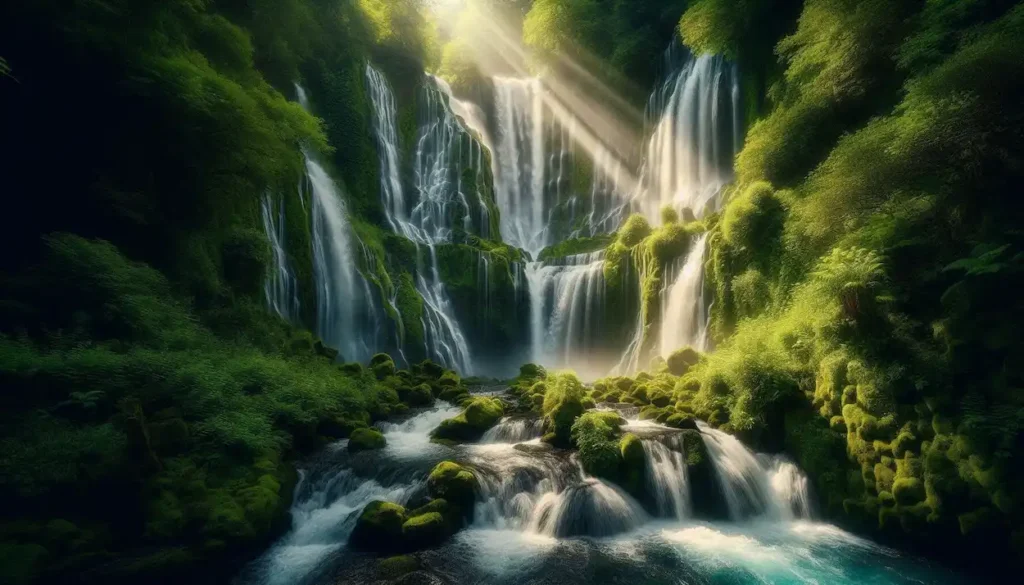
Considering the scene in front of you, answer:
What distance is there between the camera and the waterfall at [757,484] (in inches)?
344

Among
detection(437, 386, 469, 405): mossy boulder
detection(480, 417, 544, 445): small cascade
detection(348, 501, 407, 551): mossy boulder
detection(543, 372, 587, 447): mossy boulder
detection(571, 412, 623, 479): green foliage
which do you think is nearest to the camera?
detection(348, 501, 407, 551): mossy boulder

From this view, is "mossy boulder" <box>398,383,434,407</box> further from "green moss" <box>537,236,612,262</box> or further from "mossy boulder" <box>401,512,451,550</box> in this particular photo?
"green moss" <box>537,236,612,262</box>

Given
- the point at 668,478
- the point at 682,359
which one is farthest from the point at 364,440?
the point at 682,359

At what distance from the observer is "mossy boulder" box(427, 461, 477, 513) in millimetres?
8117

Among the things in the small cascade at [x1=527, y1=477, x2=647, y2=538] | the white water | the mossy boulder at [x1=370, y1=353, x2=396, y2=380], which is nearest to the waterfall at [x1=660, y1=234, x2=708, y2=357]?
the small cascade at [x1=527, y1=477, x2=647, y2=538]

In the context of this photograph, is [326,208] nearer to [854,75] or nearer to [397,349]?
[397,349]

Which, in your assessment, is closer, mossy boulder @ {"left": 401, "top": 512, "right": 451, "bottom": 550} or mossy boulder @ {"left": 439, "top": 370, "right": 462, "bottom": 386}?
mossy boulder @ {"left": 401, "top": 512, "right": 451, "bottom": 550}

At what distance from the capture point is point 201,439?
7.78m

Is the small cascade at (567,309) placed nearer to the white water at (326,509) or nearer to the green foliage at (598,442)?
the green foliage at (598,442)

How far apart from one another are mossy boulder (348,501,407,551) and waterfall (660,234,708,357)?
1185 centimetres

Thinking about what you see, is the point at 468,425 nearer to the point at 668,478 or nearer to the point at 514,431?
the point at 514,431

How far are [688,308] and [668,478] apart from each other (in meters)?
9.23

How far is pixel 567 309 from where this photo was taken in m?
24.1

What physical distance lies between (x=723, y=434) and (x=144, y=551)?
10.0 metres
